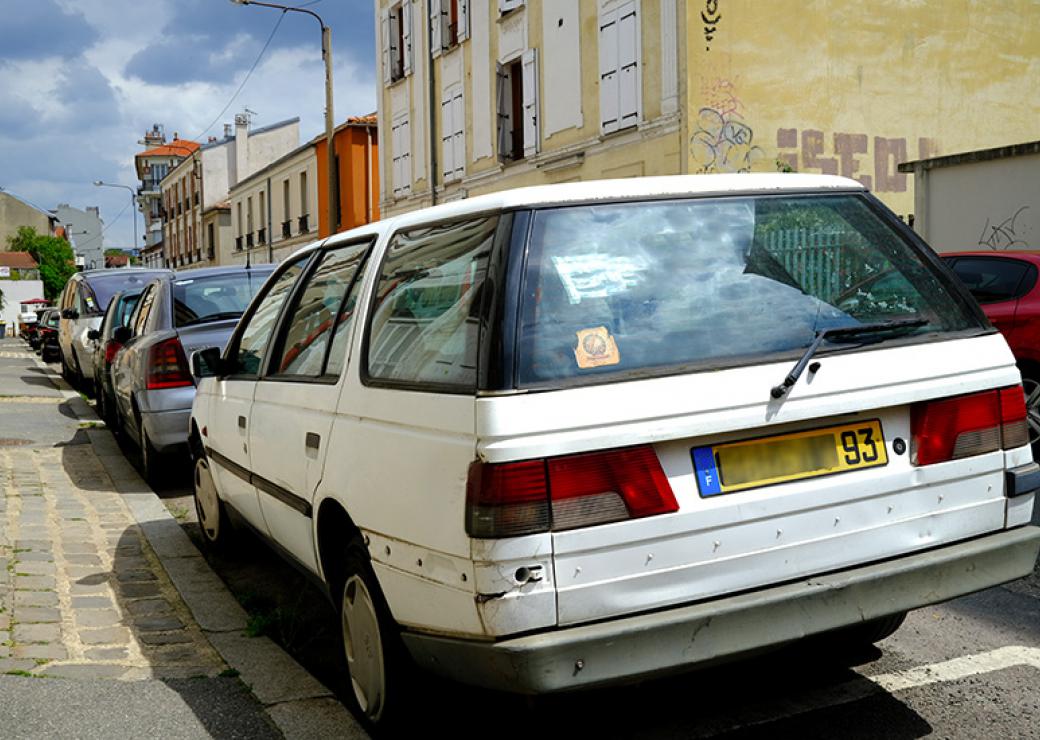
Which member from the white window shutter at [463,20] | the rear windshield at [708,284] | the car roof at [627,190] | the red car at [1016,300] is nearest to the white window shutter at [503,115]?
the white window shutter at [463,20]

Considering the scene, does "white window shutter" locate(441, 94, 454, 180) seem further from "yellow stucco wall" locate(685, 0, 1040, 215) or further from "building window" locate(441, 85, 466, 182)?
"yellow stucco wall" locate(685, 0, 1040, 215)

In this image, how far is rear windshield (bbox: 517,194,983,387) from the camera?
9.45 ft

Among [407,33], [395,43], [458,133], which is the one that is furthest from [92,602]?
[395,43]

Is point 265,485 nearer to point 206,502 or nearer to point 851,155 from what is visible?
point 206,502

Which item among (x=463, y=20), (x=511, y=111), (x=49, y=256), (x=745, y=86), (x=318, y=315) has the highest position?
(x=463, y=20)

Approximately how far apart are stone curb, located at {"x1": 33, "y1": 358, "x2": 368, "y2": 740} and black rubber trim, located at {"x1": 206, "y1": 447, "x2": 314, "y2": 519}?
0.64 m

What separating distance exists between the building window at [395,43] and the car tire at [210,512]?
24.1m

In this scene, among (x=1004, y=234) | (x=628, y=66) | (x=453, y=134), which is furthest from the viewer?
(x=453, y=134)

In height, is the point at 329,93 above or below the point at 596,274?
above

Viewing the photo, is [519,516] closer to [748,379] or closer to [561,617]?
[561,617]

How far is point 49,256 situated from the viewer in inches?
3917

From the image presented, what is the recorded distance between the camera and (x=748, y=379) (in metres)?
2.94

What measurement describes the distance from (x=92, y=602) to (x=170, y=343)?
3.25 m

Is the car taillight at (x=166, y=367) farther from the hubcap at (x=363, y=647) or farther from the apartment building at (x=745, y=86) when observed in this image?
the apartment building at (x=745, y=86)
